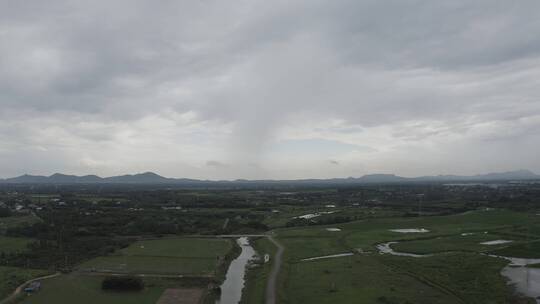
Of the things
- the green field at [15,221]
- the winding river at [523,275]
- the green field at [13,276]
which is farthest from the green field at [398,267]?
the green field at [15,221]

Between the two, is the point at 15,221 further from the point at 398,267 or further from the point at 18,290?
the point at 398,267

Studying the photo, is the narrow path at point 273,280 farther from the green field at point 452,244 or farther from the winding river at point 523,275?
the green field at point 452,244

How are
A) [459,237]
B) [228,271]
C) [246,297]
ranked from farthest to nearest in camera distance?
[459,237] < [228,271] < [246,297]

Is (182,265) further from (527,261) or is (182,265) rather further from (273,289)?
(527,261)

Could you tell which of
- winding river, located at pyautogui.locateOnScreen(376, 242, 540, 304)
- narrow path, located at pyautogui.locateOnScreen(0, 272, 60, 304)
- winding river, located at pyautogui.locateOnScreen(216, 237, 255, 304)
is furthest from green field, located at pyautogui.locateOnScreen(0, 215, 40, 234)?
winding river, located at pyautogui.locateOnScreen(376, 242, 540, 304)

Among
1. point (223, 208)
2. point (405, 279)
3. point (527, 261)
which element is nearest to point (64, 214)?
point (223, 208)

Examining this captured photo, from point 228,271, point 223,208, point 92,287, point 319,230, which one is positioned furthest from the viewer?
point 223,208
